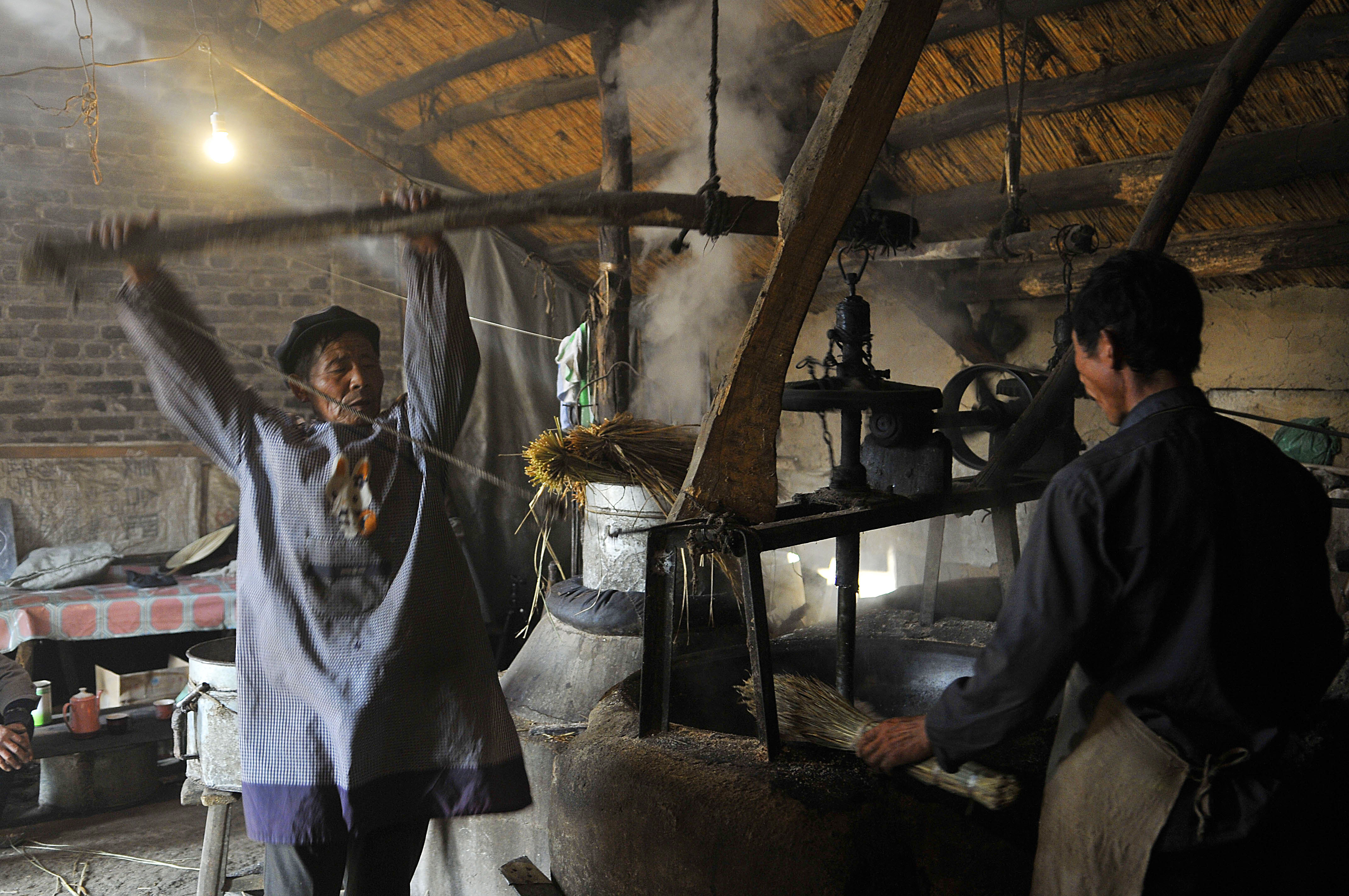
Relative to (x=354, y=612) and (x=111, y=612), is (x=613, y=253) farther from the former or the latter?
(x=111, y=612)

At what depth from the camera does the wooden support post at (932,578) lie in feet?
11.1

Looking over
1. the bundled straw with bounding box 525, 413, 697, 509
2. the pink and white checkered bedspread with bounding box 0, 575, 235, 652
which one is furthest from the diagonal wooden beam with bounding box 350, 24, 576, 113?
the pink and white checkered bedspread with bounding box 0, 575, 235, 652

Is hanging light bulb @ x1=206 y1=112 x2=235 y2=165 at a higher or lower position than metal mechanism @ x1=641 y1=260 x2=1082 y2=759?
higher

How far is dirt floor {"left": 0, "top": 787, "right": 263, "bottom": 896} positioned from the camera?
3865mm

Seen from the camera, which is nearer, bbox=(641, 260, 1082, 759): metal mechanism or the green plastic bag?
bbox=(641, 260, 1082, 759): metal mechanism

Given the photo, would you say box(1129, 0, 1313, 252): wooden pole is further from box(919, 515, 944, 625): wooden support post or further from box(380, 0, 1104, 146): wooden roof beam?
box(919, 515, 944, 625): wooden support post

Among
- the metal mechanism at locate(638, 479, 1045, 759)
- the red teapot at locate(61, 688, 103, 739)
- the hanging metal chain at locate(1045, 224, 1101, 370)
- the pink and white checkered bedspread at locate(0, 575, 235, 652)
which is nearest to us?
the metal mechanism at locate(638, 479, 1045, 759)

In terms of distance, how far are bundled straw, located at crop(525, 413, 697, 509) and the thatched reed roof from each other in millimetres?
2198

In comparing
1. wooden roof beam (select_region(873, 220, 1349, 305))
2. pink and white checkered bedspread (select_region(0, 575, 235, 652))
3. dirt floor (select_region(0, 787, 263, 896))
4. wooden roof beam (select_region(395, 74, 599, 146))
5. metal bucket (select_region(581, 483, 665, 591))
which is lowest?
dirt floor (select_region(0, 787, 263, 896))

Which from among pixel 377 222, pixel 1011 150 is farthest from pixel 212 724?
pixel 1011 150

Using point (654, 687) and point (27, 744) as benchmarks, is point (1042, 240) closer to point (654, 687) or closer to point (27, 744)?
point (654, 687)

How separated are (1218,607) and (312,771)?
184 centimetres

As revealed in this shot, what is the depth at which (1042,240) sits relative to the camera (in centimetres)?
312

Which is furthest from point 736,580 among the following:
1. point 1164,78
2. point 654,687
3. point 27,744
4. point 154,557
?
point 154,557
